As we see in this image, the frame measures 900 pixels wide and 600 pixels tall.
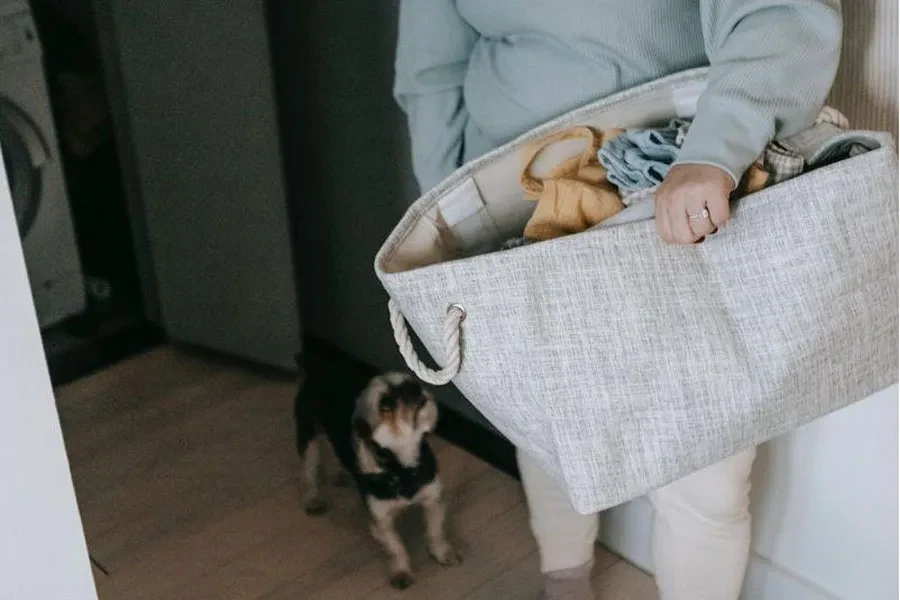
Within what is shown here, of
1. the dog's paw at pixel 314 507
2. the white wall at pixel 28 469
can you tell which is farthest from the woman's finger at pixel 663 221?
the dog's paw at pixel 314 507

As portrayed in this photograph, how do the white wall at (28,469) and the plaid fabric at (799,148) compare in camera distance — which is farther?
the plaid fabric at (799,148)

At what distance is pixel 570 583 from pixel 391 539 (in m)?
0.28

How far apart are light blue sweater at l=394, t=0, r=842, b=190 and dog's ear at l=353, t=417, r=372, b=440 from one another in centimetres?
41

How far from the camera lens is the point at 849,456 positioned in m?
1.26

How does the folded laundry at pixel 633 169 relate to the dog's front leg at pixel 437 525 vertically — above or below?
above

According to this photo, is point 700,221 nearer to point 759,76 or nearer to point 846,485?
point 759,76

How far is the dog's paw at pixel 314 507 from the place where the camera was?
1786 mm

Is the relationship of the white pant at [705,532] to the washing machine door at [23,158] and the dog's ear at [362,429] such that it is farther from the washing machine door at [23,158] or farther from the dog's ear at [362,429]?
the washing machine door at [23,158]

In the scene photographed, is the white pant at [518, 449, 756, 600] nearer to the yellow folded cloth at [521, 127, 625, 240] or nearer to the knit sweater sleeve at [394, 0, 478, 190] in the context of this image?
the yellow folded cloth at [521, 127, 625, 240]

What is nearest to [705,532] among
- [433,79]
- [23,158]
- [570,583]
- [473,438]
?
[570,583]

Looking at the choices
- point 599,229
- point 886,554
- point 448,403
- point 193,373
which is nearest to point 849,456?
point 886,554

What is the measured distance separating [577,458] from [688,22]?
0.44 m

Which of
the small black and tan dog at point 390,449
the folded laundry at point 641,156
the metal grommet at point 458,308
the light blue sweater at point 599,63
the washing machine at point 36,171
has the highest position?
the light blue sweater at point 599,63

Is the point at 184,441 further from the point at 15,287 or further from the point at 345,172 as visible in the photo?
the point at 15,287
